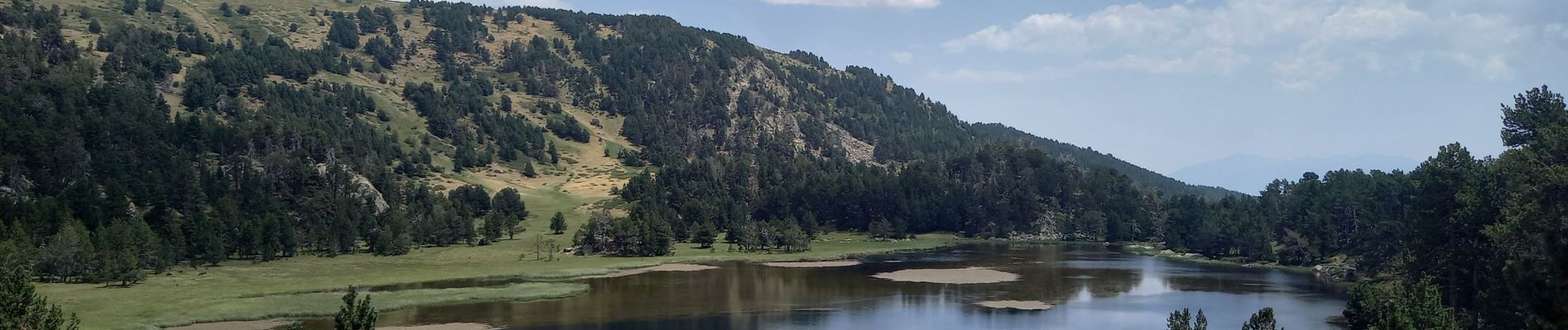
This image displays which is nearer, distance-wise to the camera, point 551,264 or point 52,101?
point 551,264

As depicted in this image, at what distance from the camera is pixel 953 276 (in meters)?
130

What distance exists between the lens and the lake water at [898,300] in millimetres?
86875

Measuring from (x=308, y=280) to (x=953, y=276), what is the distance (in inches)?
2738

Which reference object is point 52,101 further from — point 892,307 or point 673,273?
point 892,307

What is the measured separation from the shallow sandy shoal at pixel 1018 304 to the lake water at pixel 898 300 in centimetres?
129

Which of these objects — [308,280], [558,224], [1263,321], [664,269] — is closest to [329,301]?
[308,280]

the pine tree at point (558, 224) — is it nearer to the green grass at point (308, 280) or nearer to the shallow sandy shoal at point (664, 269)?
the green grass at point (308, 280)

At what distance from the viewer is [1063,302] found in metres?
102

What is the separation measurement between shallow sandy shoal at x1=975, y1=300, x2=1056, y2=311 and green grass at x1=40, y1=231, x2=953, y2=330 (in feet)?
129

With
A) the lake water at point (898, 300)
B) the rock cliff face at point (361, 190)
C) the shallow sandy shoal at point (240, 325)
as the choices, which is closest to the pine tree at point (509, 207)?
the rock cliff face at point (361, 190)

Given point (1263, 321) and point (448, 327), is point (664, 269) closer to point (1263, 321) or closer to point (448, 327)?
point (448, 327)

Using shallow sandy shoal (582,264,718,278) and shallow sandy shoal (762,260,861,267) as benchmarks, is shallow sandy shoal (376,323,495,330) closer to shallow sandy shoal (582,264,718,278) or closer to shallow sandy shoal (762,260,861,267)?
shallow sandy shoal (582,264,718,278)

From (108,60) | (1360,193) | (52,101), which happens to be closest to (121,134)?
(52,101)

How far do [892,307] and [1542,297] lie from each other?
49.7 meters
